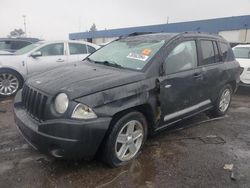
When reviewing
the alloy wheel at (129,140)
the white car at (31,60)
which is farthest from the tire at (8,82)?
the alloy wheel at (129,140)

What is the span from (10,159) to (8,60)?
4.23m

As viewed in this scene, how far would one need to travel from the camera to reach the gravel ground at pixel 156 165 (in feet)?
10.5

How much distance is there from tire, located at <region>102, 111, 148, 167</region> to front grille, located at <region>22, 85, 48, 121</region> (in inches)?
34.5

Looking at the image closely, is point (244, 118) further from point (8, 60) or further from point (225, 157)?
point (8, 60)

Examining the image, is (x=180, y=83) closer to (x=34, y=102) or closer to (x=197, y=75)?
(x=197, y=75)

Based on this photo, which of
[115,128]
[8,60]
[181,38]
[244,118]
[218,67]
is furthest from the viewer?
[8,60]

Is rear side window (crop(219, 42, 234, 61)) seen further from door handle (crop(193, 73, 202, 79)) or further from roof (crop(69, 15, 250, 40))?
roof (crop(69, 15, 250, 40))

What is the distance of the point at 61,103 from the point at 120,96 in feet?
2.34

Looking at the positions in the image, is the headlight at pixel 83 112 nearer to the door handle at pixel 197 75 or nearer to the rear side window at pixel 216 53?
the door handle at pixel 197 75

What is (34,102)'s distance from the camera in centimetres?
336

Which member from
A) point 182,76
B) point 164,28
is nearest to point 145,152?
point 182,76

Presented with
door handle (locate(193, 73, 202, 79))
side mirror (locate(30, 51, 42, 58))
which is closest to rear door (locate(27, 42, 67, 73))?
side mirror (locate(30, 51, 42, 58))

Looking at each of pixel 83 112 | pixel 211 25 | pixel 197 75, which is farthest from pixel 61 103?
pixel 211 25

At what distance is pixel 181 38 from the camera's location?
4.34 metres
